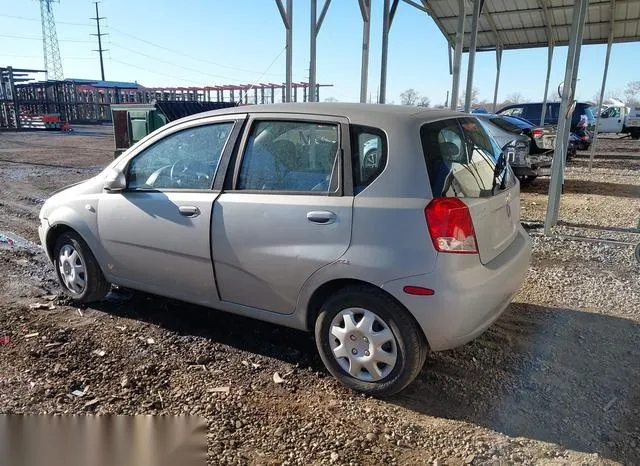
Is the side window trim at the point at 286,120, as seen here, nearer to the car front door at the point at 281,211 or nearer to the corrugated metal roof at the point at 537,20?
the car front door at the point at 281,211

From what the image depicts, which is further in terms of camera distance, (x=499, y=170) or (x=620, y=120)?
(x=620, y=120)

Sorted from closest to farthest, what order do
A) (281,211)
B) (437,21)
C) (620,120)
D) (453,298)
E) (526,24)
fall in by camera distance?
(453,298) → (281,211) → (437,21) → (526,24) → (620,120)

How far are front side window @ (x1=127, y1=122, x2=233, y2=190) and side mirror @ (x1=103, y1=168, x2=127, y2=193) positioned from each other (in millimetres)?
61

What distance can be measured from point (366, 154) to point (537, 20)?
14060mm

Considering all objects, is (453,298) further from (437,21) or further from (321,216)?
(437,21)

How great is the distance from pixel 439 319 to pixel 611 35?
41.4 ft

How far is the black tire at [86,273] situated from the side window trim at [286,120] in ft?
5.13

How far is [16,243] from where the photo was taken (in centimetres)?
615

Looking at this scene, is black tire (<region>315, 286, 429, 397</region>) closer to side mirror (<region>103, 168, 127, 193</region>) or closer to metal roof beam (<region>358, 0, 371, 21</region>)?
side mirror (<region>103, 168, 127, 193</region>)

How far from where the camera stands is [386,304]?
9.30 feet

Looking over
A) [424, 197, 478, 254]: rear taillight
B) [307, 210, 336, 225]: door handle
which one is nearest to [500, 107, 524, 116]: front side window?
[424, 197, 478, 254]: rear taillight

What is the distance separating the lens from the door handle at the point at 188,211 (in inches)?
133

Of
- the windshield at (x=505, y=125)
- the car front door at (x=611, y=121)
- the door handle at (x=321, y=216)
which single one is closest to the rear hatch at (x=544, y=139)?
the windshield at (x=505, y=125)

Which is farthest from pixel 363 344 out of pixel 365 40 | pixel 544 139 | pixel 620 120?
pixel 620 120
